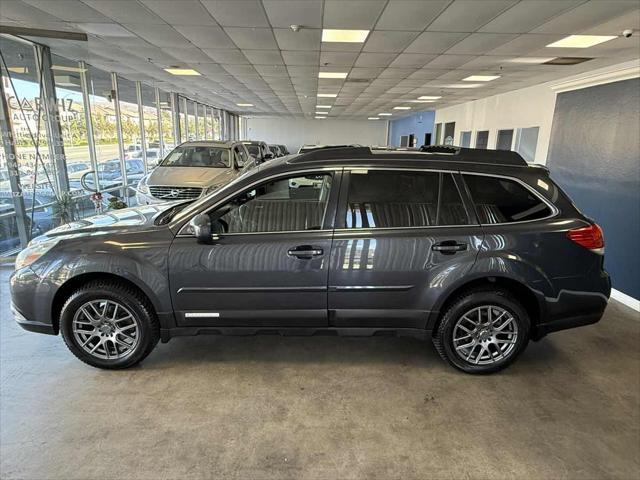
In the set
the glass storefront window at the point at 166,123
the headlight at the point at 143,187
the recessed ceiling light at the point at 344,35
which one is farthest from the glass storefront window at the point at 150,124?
the recessed ceiling light at the point at 344,35

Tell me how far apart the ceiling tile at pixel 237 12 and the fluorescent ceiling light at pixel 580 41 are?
3.85 metres

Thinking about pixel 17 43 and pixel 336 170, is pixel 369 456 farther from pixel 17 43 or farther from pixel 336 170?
pixel 17 43

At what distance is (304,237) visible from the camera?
2.77m

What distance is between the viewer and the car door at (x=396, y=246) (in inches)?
108

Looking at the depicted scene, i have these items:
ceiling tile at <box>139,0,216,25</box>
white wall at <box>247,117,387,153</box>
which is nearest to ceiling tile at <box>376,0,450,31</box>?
ceiling tile at <box>139,0,216,25</box>

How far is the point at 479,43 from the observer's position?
5496 mm

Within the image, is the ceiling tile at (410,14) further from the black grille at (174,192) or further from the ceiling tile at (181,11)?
the black grille at (174,192)

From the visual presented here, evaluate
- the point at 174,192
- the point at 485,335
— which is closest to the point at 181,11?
the point at 174,192

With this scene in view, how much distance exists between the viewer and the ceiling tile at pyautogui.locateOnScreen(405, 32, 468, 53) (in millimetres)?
5121

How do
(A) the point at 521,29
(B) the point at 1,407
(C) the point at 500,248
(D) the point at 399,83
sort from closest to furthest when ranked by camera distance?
(B) the point at 1,407 < (C) the point at 500,248 < (A) the point at 521,29 < (D) the point at 399,83

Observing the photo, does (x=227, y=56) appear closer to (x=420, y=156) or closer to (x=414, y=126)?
(x=420, y=156)

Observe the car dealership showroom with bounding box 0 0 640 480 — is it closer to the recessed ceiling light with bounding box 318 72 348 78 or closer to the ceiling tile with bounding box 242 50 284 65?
the ceiling tile with bounding box 242 50 284 65

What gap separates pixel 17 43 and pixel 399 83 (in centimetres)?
757

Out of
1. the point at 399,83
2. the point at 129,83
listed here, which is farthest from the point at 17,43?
the point at 399,83
